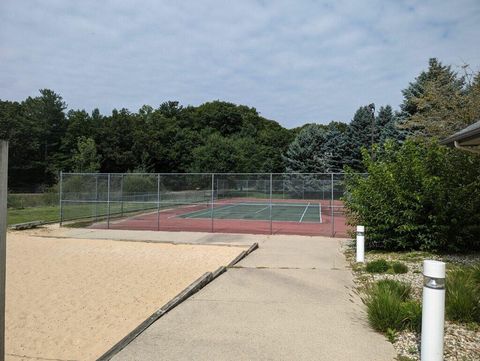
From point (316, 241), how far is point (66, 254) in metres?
8.41

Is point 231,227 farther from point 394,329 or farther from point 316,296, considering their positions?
point 394,329

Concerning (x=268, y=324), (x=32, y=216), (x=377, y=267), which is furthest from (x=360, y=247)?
(x=32, y=216)

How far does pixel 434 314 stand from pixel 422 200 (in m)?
8.52

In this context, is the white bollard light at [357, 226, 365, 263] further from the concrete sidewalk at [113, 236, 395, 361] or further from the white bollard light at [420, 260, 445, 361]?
the white bollard light at [420, 260, 445, 361]

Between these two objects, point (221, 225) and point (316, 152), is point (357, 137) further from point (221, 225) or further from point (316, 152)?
point (221, 225)

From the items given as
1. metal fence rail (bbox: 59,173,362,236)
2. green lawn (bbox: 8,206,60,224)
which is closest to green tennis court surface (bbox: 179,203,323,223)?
metal fence rail (bbox: 59,173,362,236)

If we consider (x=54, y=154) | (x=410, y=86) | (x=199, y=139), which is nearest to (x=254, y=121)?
(x=199, y=139)

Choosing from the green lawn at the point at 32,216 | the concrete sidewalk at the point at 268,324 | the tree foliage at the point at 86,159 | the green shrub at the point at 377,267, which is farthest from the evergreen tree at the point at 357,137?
the concrete sidewalk at the point at 268,324

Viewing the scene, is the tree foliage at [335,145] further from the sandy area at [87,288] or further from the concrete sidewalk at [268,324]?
the concrete sidewalk at [268,324]

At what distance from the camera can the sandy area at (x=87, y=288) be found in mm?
5676

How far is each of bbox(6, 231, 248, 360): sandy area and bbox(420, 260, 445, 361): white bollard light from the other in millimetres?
3627

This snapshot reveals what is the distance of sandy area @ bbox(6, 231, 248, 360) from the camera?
18.6 ft

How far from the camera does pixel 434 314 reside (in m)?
4.20

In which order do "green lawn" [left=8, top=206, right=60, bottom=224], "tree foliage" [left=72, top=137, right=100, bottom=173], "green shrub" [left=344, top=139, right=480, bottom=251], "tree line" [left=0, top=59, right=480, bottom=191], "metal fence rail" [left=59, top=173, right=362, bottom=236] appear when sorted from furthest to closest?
"tree line" [left=0, top=59, right=480, bottom=191] < "tree foliage" [left=72, top=137, right=100, bottom=173] < "green lawn" [left=8, top=206, right=60, bottom=224] < "metal fence rail" [left=59, top=173, right=362, bottom=236] < "green shrub" [left=344, top=139, right=480, bottom=251]
